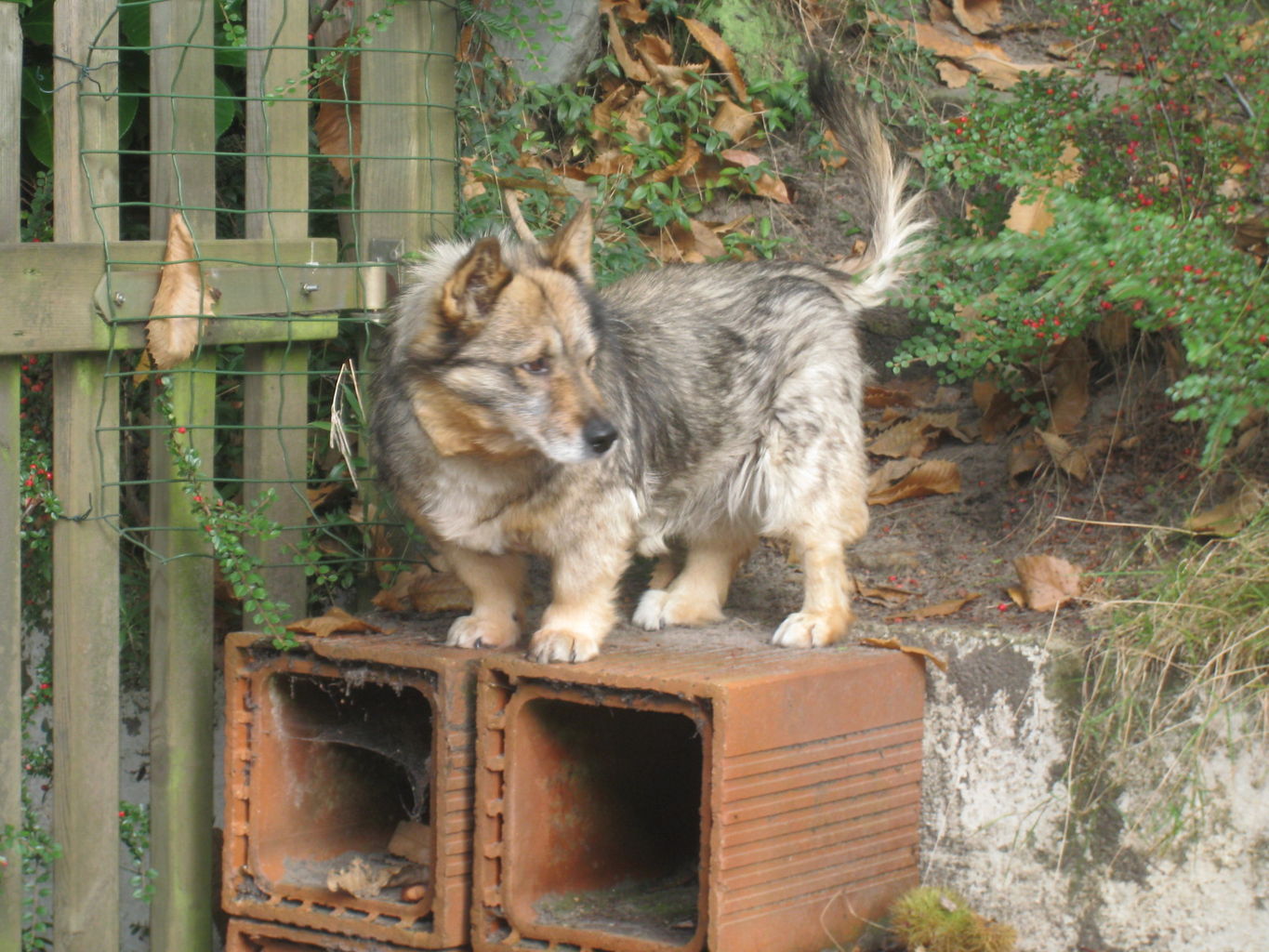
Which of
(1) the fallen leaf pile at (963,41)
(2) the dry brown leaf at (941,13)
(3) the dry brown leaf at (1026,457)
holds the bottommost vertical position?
(3) the dry brown leaf at (1026,457)

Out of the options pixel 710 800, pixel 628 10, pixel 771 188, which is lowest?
pixel 710 800

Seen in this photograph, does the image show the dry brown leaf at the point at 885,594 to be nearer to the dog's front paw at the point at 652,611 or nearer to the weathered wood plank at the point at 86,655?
the dog's front paw at the point at 652,611

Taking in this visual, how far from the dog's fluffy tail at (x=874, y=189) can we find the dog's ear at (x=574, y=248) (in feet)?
3.63

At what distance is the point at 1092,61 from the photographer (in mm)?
4316

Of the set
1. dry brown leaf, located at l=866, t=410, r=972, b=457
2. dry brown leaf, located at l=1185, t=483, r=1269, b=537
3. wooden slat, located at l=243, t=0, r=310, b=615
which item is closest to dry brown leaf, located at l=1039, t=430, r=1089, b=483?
dry brown leaf, located at l=866, t=410, r=972, b=457

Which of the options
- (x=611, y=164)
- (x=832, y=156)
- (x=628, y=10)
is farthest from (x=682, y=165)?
(x=628, y=10)

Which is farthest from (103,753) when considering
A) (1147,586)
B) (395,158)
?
(1147,586)

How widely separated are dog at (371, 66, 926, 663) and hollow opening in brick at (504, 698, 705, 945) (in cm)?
26

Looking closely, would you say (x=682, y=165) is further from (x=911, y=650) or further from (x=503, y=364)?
(x=911, y=650)

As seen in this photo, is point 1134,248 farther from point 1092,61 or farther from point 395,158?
point 395,158

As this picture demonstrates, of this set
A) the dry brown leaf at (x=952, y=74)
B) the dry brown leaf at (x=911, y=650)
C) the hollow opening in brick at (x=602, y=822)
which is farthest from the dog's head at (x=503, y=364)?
the dry brown leaf at (x=952, y=74)

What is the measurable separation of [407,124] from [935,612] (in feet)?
6.94

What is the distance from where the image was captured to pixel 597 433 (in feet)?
11.1

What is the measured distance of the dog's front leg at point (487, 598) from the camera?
3725mm
